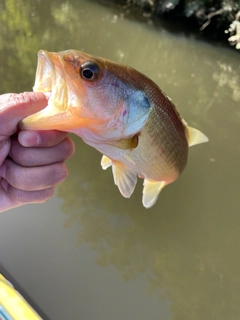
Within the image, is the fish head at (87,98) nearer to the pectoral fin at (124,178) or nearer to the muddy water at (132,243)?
the pectoral fin at (124,178)

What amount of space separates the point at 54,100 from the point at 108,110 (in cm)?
14

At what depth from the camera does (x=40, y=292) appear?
10.3ft

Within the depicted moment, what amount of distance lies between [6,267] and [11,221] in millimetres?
434

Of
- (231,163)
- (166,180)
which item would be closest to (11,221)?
(166,180)

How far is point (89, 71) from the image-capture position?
3.36 feet

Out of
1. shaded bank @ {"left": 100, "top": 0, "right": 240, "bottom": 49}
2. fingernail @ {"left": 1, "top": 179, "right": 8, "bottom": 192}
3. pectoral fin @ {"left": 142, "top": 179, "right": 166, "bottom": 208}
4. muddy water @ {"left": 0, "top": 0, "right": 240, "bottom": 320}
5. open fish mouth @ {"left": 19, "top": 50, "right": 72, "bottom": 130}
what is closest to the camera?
open fish mouth @ {"left": 19, "top": 50, "right": 72, "bottom": 130}

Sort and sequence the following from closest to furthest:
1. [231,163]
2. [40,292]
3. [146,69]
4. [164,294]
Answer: [40,292] < [164,294] < [231,163] < [146,69]

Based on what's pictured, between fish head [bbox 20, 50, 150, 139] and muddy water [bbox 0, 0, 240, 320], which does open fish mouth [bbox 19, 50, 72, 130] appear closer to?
fish head [bbox 20, 50, 150, 139]

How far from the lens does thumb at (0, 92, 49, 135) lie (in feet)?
3.68

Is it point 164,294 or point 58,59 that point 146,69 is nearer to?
point 164,294

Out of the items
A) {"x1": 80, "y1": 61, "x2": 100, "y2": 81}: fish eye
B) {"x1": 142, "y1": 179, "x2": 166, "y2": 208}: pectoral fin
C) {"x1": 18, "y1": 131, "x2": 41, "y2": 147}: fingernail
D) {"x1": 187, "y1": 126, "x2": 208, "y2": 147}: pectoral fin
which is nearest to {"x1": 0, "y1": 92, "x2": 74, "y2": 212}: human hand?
{"x1": 18, "y1": 131, "x2": 41, "y2": 147}: fingernail

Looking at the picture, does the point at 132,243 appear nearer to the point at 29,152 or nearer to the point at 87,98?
the point at 29,152

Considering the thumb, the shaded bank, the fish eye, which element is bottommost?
the shaded bank

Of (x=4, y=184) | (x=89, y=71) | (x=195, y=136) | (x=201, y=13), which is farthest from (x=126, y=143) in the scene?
(x=201, y=13)
